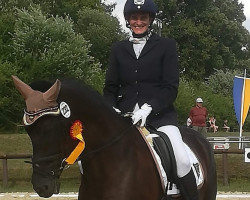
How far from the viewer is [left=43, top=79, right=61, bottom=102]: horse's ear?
3340 millimetres

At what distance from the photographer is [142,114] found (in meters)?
4.05

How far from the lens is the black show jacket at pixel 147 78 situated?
4.36 meters

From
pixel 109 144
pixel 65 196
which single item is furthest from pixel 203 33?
pixel 109 144

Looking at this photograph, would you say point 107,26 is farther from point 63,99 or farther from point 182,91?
point 63,99

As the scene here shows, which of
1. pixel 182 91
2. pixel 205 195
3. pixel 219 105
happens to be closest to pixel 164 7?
pixel 219 105

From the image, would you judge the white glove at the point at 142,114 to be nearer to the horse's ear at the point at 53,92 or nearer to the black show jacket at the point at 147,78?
the black show jacket at the point at 147,78

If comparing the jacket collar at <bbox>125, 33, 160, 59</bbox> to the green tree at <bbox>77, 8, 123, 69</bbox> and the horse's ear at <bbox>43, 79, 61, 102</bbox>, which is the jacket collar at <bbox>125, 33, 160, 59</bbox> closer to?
the horse's ear at <bbox>43, 79, 61, 102</bbox>

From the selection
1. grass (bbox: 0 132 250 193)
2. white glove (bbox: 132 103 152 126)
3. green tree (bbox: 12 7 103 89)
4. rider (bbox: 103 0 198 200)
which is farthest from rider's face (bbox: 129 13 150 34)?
green tree (bbox: 12 7 103 89)

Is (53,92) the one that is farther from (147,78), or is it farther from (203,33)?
(203,33)

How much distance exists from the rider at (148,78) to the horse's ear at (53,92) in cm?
100

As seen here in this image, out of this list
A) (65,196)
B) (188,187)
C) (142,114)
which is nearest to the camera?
(142,114)

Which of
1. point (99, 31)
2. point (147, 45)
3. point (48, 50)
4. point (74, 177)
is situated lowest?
point (74, 177)

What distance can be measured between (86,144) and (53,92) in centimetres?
54

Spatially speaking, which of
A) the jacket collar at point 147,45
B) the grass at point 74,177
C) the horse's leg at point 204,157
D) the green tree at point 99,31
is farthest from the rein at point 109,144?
the green tree at point 99,31
